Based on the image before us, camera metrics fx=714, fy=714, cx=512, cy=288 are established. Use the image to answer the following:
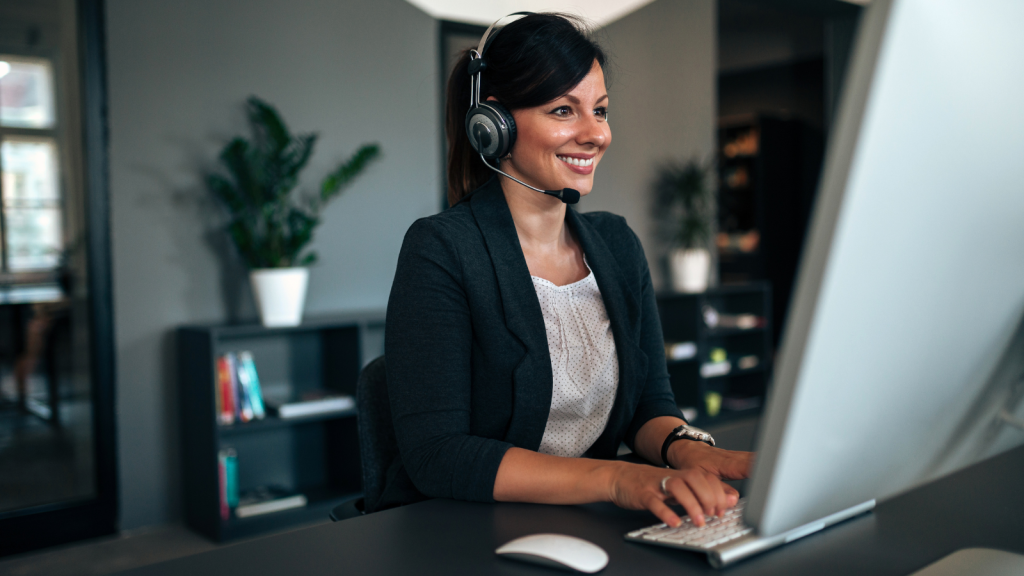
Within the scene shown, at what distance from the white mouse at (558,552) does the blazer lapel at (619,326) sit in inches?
23.5

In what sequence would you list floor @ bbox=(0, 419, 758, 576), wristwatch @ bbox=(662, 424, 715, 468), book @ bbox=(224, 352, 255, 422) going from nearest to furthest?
wristwatch @ bbox=(662, 424, 715, 468)
floor @ bbox=(0, 419, 758, 576)
book @ bbox=(224, 352, 255, 422)

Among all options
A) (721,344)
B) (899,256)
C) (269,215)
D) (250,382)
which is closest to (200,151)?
(269,215)

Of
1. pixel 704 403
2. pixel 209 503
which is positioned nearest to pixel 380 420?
pixel 209 503

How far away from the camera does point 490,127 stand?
124 cm

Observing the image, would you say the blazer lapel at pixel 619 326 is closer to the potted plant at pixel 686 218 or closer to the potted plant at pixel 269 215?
the potted plant at pixel 269 215

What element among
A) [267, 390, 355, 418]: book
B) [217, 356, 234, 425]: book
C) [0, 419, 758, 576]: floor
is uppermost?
[217, 356, 234, 425]: book

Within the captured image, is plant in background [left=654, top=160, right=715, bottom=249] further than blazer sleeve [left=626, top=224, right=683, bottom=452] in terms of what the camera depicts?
Yes

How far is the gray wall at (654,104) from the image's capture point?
170 inches

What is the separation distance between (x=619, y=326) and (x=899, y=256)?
0.88 m

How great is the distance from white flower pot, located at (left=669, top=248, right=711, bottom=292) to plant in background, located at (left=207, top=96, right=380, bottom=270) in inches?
83.8

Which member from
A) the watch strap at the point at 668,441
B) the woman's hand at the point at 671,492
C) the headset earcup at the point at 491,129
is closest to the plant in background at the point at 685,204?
the headset earcup at the point at 491,129

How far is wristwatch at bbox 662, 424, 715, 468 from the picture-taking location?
1083 mm

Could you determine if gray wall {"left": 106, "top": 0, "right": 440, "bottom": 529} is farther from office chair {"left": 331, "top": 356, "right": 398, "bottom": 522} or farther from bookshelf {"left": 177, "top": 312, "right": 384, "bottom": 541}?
office chair {"left": 331, "top": 356, "right": 398, "bottom": 522}

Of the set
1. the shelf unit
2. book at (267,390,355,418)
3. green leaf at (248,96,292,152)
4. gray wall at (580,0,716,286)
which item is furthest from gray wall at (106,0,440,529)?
the shelf unit
